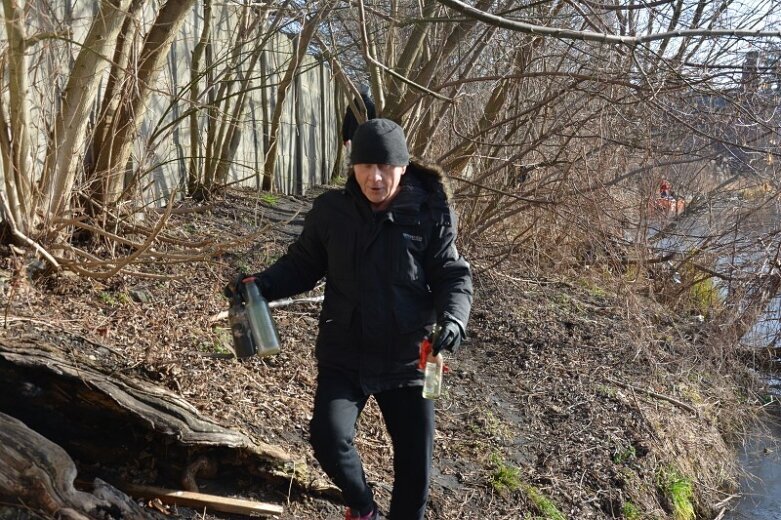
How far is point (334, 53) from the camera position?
22.9 ft

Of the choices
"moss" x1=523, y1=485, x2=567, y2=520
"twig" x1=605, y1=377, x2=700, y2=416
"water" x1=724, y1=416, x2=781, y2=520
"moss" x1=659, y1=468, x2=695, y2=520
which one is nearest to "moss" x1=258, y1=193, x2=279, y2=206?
"twig" x1=605, y1=377, x2=700, y2=416

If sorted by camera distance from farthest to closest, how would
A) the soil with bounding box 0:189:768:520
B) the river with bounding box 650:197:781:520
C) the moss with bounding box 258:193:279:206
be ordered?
the moss with bounding box 258:193:279:206, the river with bounding box 650:197:781:520, the soil with bounding box 0:189:768:520

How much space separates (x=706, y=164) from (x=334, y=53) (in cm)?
408

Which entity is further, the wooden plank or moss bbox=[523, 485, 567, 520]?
moss bbox=[523, 485, 567, 520]

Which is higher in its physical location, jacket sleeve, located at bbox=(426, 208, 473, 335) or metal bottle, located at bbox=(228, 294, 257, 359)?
jacket sleeve, located at bbox=(426, 208, 473, 335)

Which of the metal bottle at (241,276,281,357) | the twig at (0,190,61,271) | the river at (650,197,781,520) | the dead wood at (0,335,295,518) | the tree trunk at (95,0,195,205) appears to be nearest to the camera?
the metal bottle at (241,276,281,357)

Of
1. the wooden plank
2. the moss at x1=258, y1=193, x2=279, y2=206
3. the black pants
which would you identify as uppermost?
the moss at x1=258, y1=193, x2=279, y2=206

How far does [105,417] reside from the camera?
12.7 feet

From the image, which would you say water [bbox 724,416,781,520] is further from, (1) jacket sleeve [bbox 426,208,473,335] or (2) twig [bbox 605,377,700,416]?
(1) jacket sleeve [bbox 426,208,473,335]

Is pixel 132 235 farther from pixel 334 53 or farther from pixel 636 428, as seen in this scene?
pixel 636 428

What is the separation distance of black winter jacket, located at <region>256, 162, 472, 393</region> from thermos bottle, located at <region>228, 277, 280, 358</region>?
0.73 ft

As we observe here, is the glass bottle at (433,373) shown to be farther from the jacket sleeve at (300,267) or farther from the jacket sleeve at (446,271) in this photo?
the jacket sleeve at (300,267)

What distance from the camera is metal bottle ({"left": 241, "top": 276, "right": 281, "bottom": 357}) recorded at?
134 inches

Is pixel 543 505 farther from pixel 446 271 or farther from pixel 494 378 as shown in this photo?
pixel 446 271
